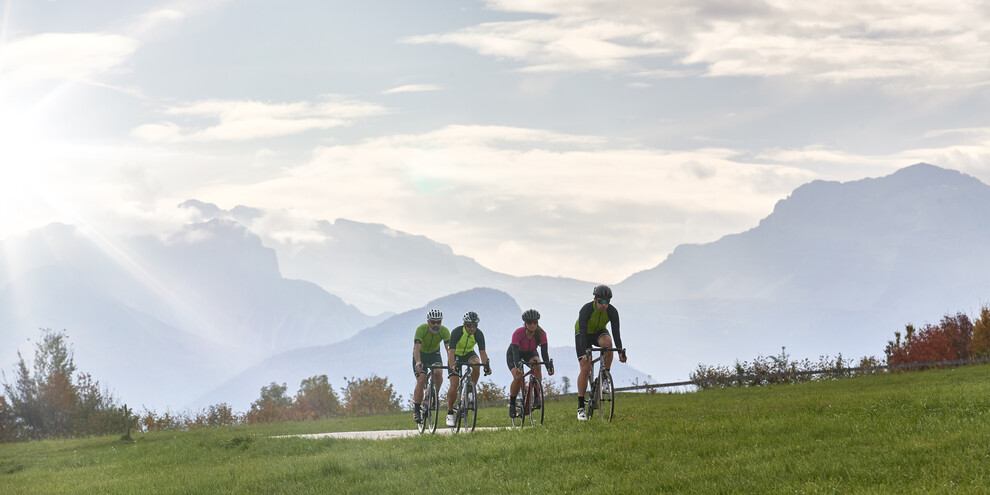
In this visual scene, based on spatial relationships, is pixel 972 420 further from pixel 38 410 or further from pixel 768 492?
pixel 38 410

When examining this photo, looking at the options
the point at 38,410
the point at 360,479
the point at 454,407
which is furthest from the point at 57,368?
the point at 360,479

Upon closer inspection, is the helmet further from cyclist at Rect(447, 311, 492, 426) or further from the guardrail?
the guardrail

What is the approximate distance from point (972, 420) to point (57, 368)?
70.6m

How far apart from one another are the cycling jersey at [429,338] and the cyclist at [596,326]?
3.56 meters

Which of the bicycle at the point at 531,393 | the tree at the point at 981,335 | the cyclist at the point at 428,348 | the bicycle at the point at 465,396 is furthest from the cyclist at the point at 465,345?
the tree at the point at 981,335

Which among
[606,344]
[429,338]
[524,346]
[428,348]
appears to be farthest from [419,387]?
[606,344]

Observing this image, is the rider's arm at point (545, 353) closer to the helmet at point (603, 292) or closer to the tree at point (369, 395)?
the helmet at point (603, 292)

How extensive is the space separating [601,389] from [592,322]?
5.01ft

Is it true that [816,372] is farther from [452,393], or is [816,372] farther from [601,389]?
[452,393]

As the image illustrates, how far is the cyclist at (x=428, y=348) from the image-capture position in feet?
70.3

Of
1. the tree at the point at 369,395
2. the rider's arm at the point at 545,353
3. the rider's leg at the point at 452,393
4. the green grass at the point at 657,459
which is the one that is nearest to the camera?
the green grass at the point at 657,459

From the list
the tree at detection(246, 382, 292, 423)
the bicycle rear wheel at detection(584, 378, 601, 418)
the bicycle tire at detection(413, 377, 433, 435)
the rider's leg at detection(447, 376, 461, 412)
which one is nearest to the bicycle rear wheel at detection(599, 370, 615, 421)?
the bicycle rear wheel at detection(584, 378, 601, 418)

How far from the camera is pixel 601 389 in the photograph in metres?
19.5

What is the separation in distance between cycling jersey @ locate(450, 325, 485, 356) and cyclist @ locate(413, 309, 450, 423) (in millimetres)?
828
